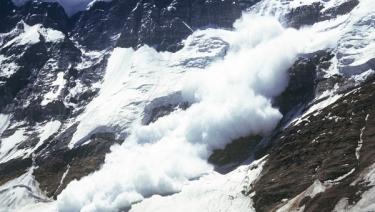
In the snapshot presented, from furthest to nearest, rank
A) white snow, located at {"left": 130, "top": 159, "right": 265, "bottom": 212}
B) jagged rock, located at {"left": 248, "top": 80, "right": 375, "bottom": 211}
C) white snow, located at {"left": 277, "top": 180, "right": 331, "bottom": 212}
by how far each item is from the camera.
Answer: white snow, located at {"left": 130, "top": 159, "right": 265, "bottom": 212}
jagged rock, located at {"left": 248, "top": 80, "right": 375, "bottom": 211}
white snow, located at {"left": 277, "top": 180, "right": 331, "bottom": 212}

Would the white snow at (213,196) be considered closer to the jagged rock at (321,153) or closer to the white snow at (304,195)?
the jagged rock at (321,153)

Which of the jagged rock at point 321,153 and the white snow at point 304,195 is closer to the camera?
the white snow at point 304,195

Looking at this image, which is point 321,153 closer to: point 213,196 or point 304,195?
point 304,195

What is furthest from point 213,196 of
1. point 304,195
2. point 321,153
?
point 321,153

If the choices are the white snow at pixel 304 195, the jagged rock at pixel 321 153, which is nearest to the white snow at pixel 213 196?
the jagged rock at pixel 321 153

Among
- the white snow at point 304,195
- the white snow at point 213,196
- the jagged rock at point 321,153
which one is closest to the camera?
the white snow at point 304,195

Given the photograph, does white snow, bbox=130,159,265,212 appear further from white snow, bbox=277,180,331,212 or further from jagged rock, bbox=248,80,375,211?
white snow, bbox=277,180,331,212

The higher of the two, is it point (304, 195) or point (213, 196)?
point (304, 195)

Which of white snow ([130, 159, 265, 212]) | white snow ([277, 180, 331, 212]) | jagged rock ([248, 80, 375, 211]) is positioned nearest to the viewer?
white snow ([277, 180, 331, 212])

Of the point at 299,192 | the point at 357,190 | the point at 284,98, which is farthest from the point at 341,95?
the point at 357,190

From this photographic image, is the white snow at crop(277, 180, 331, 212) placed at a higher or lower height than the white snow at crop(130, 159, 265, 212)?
higher

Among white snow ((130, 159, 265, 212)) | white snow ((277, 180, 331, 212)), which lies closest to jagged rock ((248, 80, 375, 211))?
white snow ((277, 180, 331, 212))
